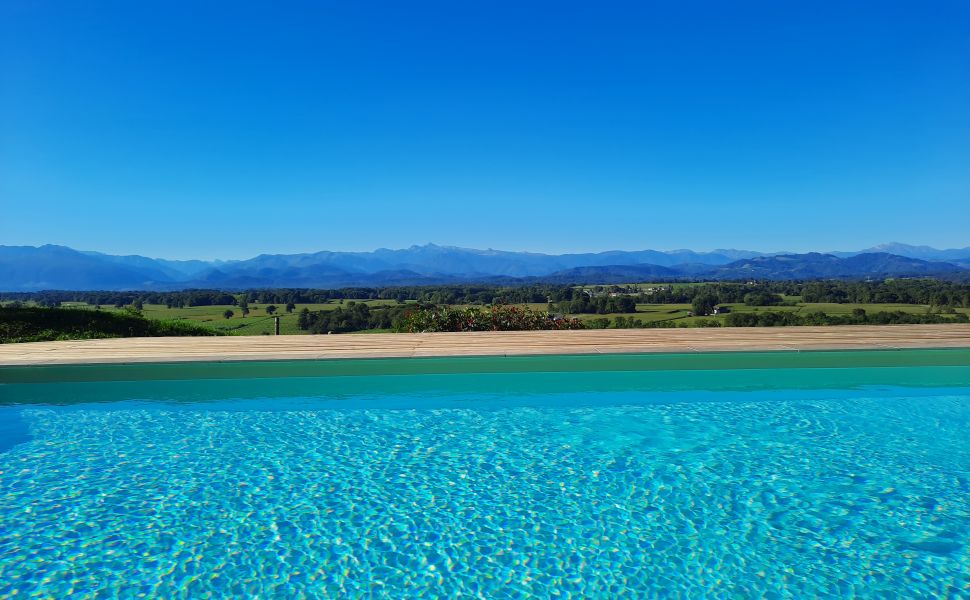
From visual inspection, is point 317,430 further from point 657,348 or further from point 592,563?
point 657,348

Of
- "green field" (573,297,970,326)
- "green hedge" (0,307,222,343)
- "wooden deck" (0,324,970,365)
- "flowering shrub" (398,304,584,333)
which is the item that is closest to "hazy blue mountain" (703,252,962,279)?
"green field" (573,297,970,326)

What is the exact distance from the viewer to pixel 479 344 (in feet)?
26.0

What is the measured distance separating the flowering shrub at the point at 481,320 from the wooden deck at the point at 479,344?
0.52 meters

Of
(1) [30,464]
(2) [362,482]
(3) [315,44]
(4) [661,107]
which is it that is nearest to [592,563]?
(2) [362,482]

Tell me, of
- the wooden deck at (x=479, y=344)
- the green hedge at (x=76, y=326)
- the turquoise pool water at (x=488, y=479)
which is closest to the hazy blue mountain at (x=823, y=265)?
the wooden deck at (x=479, y=344)

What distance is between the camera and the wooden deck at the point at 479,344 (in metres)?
7.12

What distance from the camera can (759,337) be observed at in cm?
839

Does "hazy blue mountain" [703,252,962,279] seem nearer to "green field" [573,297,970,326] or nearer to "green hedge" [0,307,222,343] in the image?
"green field" [573,297,970,326]

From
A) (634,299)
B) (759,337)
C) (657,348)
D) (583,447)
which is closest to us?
(583,447)

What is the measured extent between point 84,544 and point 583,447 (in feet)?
11.2

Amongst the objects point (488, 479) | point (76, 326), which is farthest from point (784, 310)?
point (76, 326)

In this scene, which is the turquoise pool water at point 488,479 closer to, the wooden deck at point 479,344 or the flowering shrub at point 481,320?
the wooden deck at point 479,344

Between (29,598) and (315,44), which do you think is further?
(315,44)

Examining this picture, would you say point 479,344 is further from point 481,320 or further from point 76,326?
point 76,326
